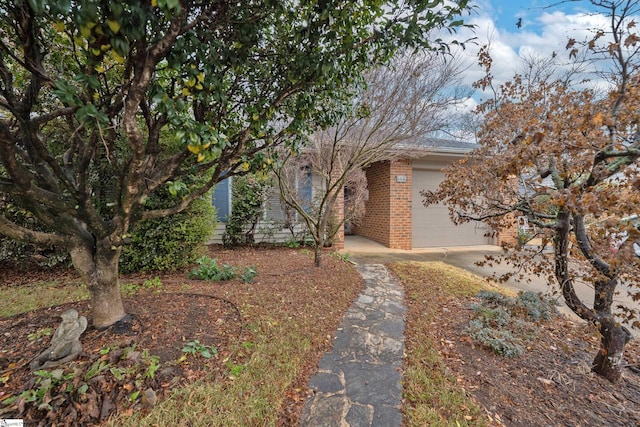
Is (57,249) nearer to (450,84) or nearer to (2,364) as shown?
(2,364)

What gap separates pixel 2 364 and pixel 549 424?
3.92 metres

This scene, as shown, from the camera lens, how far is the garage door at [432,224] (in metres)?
8.84

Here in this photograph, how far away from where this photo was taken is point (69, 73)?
2.84 m

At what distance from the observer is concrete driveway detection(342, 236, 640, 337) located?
5086 millimetres

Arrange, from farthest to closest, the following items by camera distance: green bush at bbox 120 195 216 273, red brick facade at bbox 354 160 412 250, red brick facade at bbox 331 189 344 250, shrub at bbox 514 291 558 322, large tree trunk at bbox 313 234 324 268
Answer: red brick facade at bbox 354 160 412 250 < red brick facade at bbox 331 189 344 250 < large tree trunk at bbox 313 234 324 268 < green bush at bbox 120 195 216 273 < shrub at bbox 514 291 558 322

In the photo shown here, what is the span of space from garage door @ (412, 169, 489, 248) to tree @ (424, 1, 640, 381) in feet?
18.3

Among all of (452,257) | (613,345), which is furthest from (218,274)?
(452,257)

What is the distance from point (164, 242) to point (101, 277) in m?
2.24

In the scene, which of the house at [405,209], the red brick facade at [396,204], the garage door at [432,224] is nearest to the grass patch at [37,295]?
the house at [405,209]

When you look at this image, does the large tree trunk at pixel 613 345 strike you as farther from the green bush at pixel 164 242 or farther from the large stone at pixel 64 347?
the green bush at pixel 164 242

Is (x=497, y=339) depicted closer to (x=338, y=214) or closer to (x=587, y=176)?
(x=587, y=176)

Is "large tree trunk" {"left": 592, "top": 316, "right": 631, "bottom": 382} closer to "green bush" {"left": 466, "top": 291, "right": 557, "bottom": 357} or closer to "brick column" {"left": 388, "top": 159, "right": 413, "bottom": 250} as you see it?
"green bush" {"left": 466, "top": 291, "right": 557, "bottom": 357}

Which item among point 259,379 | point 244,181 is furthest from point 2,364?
point 244,181

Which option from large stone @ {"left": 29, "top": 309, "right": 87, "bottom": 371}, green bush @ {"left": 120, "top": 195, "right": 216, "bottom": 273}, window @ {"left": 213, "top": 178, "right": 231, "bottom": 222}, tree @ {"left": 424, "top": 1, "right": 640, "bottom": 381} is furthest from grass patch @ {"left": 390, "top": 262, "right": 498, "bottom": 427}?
window @ {"left": 213, "top": 178, "right": 231, "bottom": 222}
